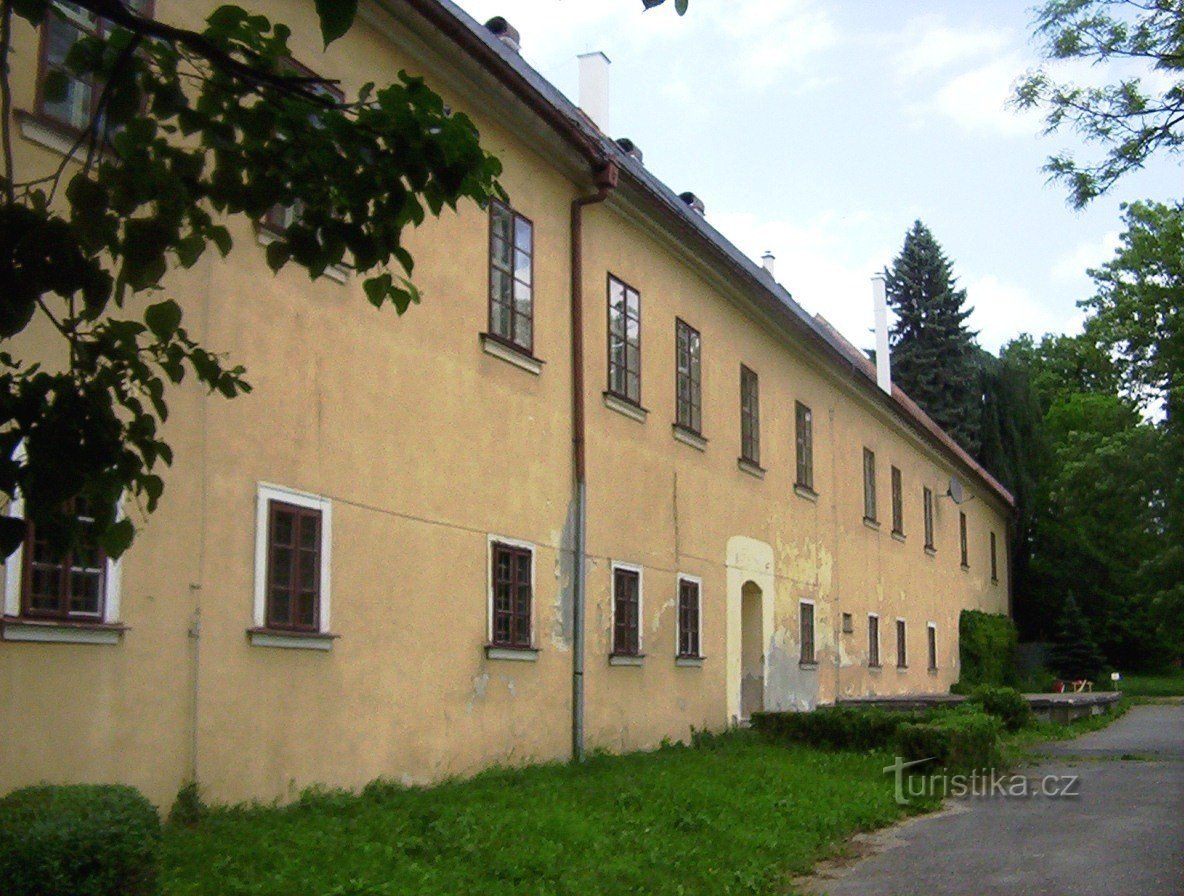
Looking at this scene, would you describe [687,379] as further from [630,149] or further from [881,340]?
[881,340]

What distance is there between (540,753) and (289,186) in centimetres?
979

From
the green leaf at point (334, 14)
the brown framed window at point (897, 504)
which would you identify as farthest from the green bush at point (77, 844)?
the brown framed window at point (897, 504)

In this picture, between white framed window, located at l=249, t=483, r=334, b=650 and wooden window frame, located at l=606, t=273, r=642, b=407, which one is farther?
wooden window frame, located at l=606, t=273, r=642, b=407

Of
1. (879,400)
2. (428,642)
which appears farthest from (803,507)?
(428,642)

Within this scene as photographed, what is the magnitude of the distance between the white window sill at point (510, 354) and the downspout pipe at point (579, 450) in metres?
0.87

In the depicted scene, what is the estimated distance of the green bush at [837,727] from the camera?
54.2 ft

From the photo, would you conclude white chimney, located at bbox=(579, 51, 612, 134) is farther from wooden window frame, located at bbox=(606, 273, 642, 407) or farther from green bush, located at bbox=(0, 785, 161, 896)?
green bush, located at bbox=(0, 785, 161, 896)

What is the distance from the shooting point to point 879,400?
2828cm

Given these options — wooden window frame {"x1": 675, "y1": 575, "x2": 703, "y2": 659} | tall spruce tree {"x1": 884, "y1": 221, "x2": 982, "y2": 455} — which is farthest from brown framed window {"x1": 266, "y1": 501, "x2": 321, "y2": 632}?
tall spruce tree {"x1": 884, "y1": 221, "x2": 982, "y2": 455}

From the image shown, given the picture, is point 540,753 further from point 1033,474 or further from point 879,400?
point 1033,474

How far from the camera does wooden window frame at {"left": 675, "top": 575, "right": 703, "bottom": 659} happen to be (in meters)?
17.6

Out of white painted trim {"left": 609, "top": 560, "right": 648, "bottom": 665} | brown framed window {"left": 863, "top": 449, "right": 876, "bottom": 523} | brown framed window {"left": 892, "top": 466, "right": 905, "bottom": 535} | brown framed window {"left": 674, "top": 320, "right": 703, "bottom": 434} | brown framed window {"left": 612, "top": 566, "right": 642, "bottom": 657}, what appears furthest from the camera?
brown framed window {"left": 892, "top": 466, "right": 905, "bottom": 535}

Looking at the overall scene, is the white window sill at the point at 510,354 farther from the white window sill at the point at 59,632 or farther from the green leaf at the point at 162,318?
the green leaf at the point at 162,318

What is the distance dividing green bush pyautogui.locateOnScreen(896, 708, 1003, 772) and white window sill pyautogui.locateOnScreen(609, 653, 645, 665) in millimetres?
2974
